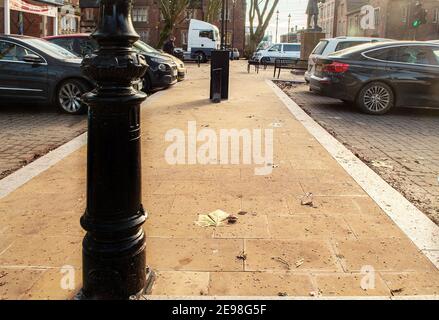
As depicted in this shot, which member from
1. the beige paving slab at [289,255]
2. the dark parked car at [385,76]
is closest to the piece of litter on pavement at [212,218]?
the beige paving slab at [289,255]

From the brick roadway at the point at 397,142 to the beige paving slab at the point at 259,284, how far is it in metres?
1.78

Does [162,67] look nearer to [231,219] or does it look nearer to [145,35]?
[231,219]

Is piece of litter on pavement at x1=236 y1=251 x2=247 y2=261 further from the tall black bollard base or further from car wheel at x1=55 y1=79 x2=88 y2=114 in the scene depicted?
the tall black bollard base

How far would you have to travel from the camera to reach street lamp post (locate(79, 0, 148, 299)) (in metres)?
2.44

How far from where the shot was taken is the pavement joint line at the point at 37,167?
4906 millimetres

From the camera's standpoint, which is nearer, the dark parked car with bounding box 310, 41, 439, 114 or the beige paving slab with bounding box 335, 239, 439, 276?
the beige paving slab with bounding box 335, 239, 439, 276

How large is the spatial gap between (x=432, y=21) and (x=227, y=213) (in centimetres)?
4389

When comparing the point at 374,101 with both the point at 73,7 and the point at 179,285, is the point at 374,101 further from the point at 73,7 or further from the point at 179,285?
the point at 73,7

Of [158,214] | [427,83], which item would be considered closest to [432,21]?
[427,83]

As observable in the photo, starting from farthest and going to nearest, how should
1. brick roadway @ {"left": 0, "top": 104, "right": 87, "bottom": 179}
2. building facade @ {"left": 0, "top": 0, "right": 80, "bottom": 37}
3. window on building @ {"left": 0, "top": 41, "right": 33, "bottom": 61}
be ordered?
1. building facade @ {"left": 0, "top": 0, "right": 80, "bottom": 37}
2. window on building @ {"left": 0, "top": 41, "right": 33, "bottom": 61}
3. brick roadway @ {"left": 0, "top": 104, "right": 87, "bottom": 179}

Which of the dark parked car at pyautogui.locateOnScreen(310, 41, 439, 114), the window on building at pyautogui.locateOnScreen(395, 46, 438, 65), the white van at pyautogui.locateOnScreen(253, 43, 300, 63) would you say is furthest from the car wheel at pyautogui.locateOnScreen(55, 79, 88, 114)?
the white van at pyautogui.locateOnScreen(253, 43, 300, 63)

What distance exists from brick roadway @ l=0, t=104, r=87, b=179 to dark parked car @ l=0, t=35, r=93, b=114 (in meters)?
0.30

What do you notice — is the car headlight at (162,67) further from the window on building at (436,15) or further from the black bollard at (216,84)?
the window on building at (436,15)

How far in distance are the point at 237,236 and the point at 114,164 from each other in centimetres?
144
